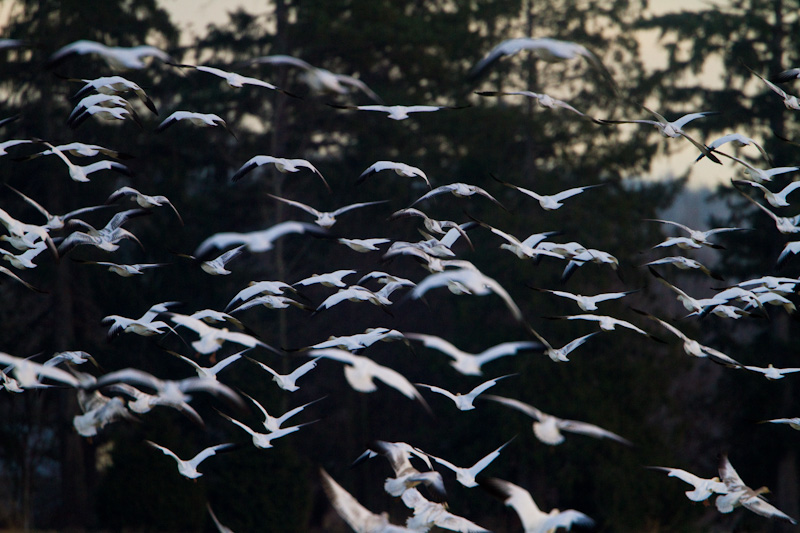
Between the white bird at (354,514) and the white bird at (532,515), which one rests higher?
the white bird at (532,515)

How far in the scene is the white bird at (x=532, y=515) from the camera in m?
5.61

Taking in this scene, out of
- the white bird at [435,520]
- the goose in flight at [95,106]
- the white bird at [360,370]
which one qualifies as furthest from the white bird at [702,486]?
the goose in flight at [95,106]

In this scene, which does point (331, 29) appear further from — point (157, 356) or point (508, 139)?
point (157, 356)

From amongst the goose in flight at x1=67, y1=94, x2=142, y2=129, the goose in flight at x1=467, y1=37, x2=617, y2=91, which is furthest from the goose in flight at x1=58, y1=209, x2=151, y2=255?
the goose in flight at x1=467, y1=37, x2=617, y2=91

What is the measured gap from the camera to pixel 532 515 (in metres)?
5.84

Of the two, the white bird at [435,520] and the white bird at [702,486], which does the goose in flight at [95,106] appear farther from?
the white bird at [702,486]

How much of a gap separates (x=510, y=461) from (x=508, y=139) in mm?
7207

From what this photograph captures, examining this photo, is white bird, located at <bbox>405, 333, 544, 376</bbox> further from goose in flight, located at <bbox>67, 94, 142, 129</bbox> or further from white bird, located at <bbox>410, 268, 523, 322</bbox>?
goose in flight, located at <bbox>67, 94, 142, 129</bbox>

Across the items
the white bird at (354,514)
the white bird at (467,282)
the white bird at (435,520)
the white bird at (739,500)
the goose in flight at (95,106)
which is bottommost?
the white bird at (739,500)

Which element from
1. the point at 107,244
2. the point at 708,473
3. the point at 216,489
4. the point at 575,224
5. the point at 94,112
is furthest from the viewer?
the point at 708,473

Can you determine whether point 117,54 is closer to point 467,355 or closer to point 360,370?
point 360,370

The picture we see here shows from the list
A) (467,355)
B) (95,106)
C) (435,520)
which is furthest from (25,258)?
(467,355)

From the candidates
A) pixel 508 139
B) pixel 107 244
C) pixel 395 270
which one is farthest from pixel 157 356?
pixel 107 244

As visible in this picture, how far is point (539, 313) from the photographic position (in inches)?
778
